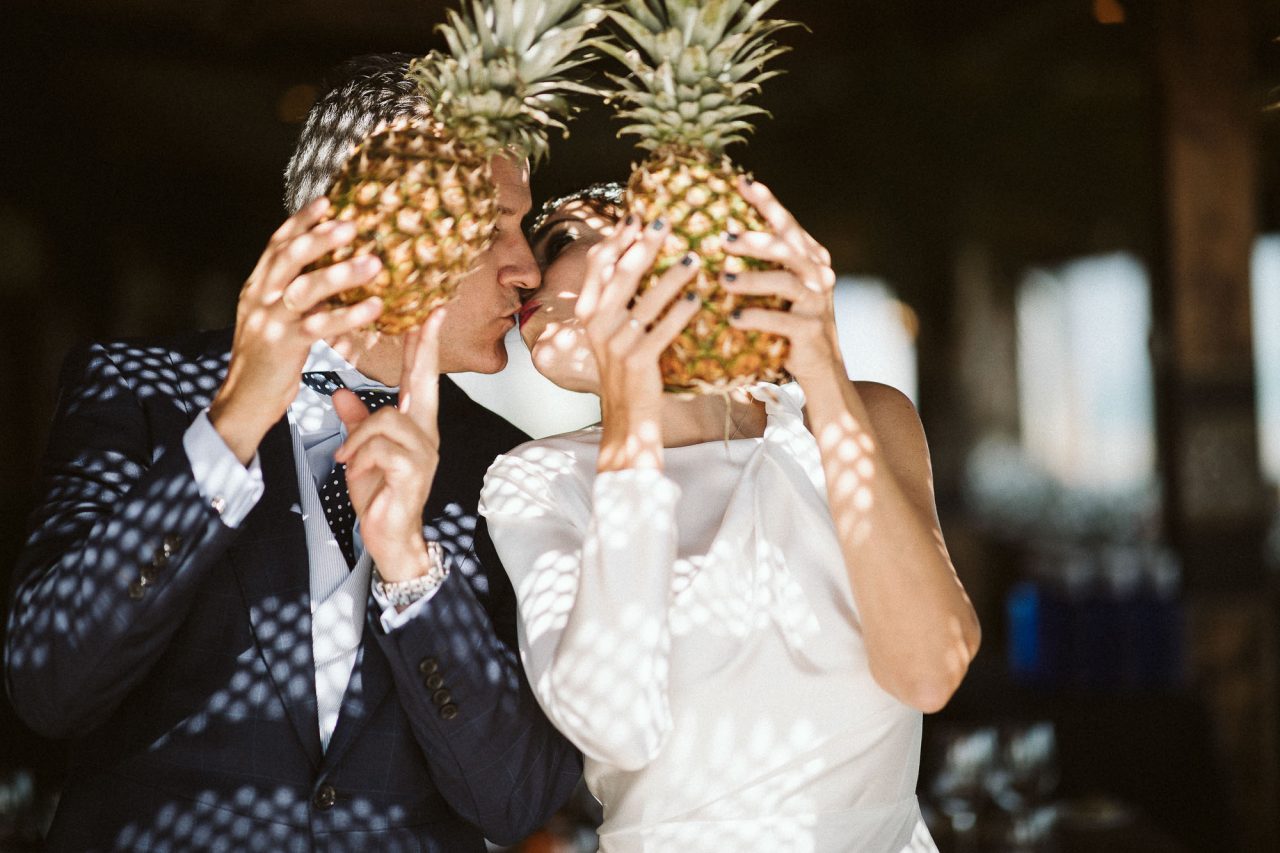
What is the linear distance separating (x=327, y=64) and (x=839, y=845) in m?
7.64

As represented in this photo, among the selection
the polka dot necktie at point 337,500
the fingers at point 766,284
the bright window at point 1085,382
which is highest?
the fingers at point 766,284

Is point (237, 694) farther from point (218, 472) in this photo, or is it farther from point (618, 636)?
point (618, 636)

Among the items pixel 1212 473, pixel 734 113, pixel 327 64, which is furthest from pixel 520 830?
pixel 327 64

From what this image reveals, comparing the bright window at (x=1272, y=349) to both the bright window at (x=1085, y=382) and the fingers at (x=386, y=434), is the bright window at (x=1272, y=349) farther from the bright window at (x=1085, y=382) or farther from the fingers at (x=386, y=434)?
the fingers at (x=386, y=434)

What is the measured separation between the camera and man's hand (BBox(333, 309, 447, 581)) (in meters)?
1.68

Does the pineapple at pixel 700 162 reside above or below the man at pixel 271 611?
above

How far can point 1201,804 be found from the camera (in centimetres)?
444

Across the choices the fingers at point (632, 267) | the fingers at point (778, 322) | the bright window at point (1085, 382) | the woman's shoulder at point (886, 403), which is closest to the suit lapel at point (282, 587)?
the fingers at point (632, 267)

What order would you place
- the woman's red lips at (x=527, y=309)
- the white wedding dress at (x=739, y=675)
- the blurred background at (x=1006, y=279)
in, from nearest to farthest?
the white wedding dress at (x=739, y=675), the woman's red lips at (x=527, y=309), the blurred background at (x=1006, y=279)

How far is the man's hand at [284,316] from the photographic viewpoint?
1584mm

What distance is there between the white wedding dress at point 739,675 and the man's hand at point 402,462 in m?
0.20

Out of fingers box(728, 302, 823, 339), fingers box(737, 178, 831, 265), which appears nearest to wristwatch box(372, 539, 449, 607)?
fingers box(728, 302, 823, 339)

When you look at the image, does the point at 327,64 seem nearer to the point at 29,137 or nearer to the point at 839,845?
the point at 29,137

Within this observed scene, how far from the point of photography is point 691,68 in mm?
1716
